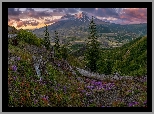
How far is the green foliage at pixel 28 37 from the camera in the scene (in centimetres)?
2078

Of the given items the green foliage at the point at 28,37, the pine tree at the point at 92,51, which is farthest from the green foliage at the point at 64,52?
the green foliage at the point at 28,37

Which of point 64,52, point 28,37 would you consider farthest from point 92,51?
point 28,37

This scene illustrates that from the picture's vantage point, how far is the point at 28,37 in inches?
832

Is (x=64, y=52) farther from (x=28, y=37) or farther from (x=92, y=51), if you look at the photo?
(x=28, y=37)

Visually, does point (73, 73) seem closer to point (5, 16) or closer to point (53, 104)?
point (53, 104)

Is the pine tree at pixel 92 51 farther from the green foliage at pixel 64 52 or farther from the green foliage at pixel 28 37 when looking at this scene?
the green foliage at pixel 28 37

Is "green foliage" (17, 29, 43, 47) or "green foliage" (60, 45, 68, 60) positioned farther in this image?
"green foliage" (17, 29, 43, 47)

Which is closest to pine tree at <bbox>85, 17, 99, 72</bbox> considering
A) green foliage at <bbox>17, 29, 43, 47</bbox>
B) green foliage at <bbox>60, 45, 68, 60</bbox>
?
green foliage at <bbox>60, 45, 68, 60</bbox>

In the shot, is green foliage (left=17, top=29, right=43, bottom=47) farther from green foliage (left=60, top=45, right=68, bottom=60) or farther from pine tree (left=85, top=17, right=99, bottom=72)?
pine tree (left=85, top=17, right=99, bottom=72)

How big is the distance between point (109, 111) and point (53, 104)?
8.70 ft

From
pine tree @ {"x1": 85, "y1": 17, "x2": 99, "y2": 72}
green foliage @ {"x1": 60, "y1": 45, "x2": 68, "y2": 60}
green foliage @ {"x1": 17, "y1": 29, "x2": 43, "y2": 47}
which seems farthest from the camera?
green foliage @ {"x1": 17, "y1": 29, "x2": 43, "y2": 47}

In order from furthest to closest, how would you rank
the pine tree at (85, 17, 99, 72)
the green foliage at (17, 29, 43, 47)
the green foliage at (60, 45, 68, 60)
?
1. the green foliage at (17, 29, 43, 47)
2. the green foliage at (60, 45, 68, 60)
3. the pine tree at (85, 17, 99, 72)

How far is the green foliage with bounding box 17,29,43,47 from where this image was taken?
20777 millimetres

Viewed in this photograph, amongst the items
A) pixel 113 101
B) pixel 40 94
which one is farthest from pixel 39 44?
pixel 113 101
